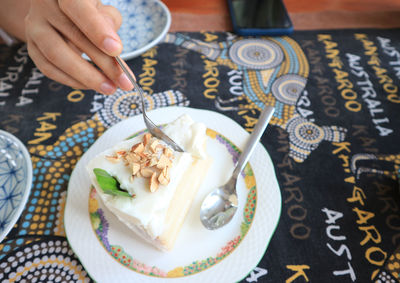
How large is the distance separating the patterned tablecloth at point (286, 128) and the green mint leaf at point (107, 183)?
20cm

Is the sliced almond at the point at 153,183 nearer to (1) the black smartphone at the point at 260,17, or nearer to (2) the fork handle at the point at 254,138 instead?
(2) the fork handle at the point at 254,138

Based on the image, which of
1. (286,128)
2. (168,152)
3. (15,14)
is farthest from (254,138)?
(15,14)

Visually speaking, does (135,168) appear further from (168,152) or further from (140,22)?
(140,22)

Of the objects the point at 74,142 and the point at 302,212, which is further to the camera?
the point at 74,142

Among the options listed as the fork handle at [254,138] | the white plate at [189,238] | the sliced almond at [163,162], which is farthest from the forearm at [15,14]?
the fork handle at [254,138]

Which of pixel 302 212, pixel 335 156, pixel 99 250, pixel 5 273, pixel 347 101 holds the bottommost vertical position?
pixel 5 273

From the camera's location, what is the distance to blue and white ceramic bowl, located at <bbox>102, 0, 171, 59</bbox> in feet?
3.47

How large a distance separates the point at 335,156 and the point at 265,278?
415 millimetres

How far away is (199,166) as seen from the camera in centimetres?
75

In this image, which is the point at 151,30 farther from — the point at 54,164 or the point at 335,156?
the point at 335,156

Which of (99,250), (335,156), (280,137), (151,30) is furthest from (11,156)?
(335,156)

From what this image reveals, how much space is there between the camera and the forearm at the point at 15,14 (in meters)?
0.97


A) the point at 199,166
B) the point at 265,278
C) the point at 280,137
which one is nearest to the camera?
the point at 265,278

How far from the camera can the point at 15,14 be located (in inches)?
38.5
